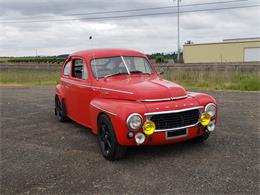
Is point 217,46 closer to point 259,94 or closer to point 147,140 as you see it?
point 259,94

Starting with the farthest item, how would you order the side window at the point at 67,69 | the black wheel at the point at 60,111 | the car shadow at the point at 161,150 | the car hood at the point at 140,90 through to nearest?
1. the black wheel at the point at 60,111
2. the side window at the point at 67,69
3. the car shadow at the point at 161,150
4. the car hood at the point at 140,90

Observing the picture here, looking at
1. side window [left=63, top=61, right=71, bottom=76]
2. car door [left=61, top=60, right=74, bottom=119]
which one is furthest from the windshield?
side window [left=63, top=61, right=71, bottom=76]

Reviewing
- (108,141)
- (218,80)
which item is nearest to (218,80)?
(218,80)

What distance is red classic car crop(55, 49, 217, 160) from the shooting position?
16.0 feet

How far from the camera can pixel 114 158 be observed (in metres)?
5.11

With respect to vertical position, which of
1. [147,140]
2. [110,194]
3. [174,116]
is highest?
[174,116]

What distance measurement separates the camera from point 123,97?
5406mm

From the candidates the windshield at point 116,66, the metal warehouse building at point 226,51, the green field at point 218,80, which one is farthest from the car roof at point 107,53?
the metal warehouse building at point 226,51

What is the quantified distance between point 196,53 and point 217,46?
4054 millimetres

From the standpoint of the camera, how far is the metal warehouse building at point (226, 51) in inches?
2122

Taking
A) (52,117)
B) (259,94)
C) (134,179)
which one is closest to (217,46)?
(259,94)

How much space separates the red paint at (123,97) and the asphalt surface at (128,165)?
386mm

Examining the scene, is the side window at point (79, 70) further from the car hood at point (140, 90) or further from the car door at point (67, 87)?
the car hood at point (140, 90)

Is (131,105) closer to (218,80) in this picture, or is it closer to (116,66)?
(116,66)
